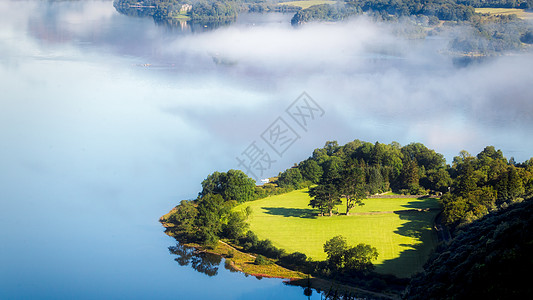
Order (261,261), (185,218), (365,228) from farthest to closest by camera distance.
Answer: (185,218), (365,228), (261,261)

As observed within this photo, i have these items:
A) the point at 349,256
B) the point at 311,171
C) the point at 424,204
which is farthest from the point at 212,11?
the point at 349,256

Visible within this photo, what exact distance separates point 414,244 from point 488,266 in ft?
→ 24.9

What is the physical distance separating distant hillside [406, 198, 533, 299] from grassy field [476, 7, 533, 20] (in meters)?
56.3

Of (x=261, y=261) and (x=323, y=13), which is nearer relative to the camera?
(x=261, y=261)

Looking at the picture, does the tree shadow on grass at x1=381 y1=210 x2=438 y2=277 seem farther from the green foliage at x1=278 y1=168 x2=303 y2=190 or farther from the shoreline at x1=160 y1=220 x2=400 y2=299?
the green foliage at x1=278 y1=168 x2=303 y2=190

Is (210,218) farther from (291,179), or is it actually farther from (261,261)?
(291,179)

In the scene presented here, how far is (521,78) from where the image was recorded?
141 ft

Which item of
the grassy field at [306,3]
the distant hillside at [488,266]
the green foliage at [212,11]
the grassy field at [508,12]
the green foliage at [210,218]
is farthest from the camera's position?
the grassy field at [306,3]

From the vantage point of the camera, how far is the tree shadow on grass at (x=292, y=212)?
20812mm

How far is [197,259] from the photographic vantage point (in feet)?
59.3

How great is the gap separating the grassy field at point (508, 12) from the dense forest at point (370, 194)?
4499cm

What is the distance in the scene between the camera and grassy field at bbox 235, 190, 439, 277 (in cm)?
1669

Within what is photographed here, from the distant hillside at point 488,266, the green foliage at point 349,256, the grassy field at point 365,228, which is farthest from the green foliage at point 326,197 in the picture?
the distant hillside at point 488,266

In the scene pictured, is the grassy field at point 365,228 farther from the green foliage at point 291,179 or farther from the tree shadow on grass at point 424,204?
the green foliage at point 291,179
